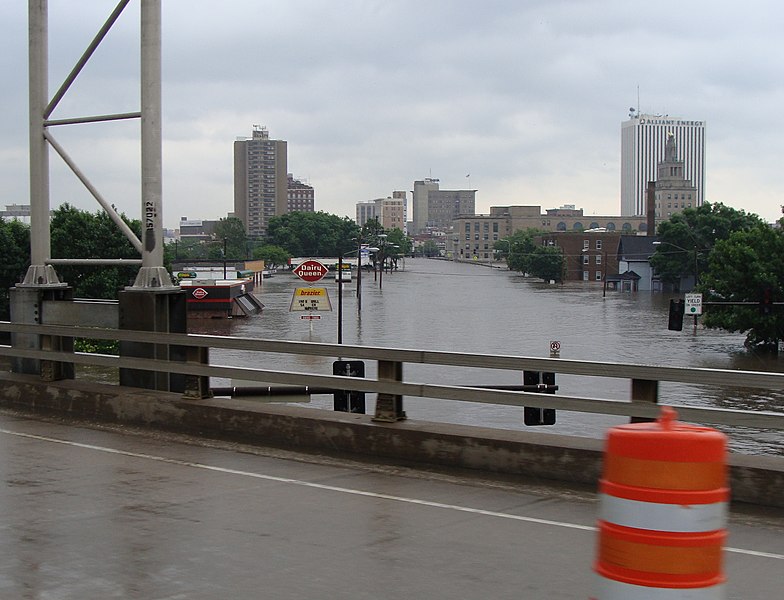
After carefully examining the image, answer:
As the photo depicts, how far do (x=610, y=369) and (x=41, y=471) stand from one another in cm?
511

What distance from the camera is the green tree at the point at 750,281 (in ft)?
215

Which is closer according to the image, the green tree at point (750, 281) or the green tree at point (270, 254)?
the green tree at point (750, 281)

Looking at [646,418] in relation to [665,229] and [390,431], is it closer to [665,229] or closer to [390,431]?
[390,431]

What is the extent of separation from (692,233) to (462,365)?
120m

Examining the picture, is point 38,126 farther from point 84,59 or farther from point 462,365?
point 462,365

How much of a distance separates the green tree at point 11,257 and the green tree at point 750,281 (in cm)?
4491

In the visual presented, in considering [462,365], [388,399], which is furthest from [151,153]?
[462,365]

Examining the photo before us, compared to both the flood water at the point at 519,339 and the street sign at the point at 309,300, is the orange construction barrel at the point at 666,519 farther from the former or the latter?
the street sign at the point at 309,300

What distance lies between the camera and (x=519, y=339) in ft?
230

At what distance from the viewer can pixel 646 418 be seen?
791 cm

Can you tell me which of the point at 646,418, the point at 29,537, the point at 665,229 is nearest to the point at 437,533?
the point at 646,418

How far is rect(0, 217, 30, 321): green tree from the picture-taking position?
61713 mm

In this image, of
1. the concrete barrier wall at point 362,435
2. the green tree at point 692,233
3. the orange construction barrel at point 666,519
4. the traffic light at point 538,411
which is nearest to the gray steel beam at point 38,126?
the concrete barrier wall at point 362,435

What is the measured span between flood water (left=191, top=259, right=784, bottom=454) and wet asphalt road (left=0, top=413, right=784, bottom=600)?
17.7 m
